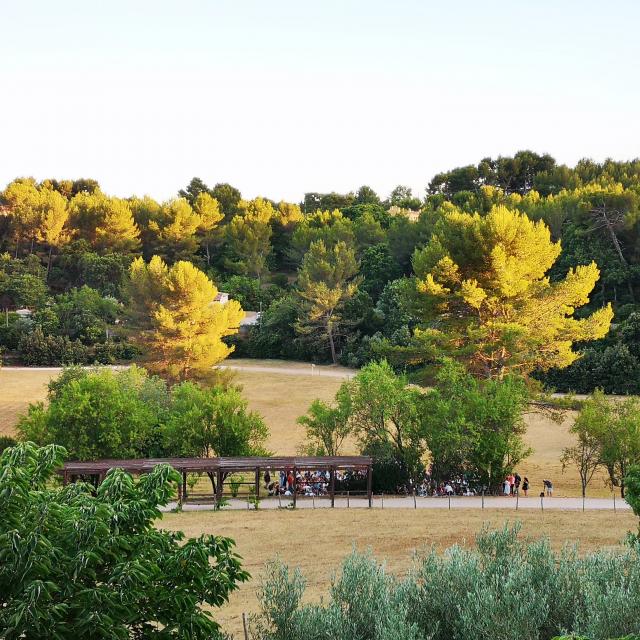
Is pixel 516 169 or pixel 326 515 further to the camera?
pixel 516 169

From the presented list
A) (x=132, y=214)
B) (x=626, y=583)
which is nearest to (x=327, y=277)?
(x=132, y=214)

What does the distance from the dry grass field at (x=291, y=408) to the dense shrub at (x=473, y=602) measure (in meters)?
23.6

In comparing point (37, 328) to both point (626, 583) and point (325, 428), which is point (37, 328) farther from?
point (626, 583)

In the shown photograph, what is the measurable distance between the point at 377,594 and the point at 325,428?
25.0m

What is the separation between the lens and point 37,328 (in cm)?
7406

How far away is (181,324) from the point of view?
55.1m

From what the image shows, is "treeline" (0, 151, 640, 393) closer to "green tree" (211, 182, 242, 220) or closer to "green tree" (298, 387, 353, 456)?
"green tree" (211, 182, 242, 220)

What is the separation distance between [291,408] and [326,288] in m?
18.2

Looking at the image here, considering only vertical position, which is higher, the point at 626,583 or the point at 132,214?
the point at 132,214

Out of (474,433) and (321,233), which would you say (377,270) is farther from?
(474,433)

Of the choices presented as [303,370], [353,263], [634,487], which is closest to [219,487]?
[634,487]

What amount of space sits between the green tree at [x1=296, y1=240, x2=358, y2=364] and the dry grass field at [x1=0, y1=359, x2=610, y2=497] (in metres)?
3.54

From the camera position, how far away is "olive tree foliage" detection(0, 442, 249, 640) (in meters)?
10.5

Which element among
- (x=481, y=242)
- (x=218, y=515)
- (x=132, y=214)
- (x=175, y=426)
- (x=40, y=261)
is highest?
(x=132, y=214)
